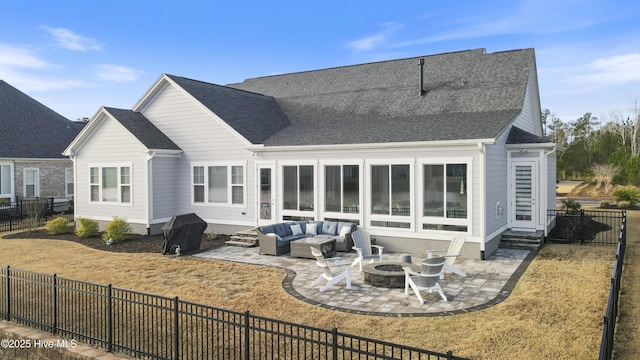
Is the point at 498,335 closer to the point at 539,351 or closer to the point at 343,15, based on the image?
the point at 539,351

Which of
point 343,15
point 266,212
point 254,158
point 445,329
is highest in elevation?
point 343,15

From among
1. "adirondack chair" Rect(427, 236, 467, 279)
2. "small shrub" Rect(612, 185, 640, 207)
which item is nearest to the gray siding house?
"adirondack chair" Rect(427, 236, 467, 279)

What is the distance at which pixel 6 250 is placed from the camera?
15992 mm

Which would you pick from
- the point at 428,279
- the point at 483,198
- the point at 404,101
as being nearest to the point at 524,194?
the point at 483,198

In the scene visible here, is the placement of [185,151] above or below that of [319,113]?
below

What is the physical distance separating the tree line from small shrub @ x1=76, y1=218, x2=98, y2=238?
134 feet

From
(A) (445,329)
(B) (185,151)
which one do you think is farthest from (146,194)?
(A) (445,329)

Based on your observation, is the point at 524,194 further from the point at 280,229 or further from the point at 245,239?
the point at 245,239

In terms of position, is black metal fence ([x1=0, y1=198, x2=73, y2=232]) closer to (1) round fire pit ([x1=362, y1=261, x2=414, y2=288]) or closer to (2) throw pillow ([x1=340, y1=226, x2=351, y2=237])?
(2) throw pillow ([x1=340, y1=226, x2=351, y2=237])

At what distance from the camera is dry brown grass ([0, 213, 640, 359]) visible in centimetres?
695

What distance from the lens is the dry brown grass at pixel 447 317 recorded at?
695 cm

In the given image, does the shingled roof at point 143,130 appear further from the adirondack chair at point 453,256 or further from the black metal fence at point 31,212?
the adirondack chair at point 453,256

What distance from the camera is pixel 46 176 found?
1121 inches

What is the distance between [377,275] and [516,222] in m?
8.49
